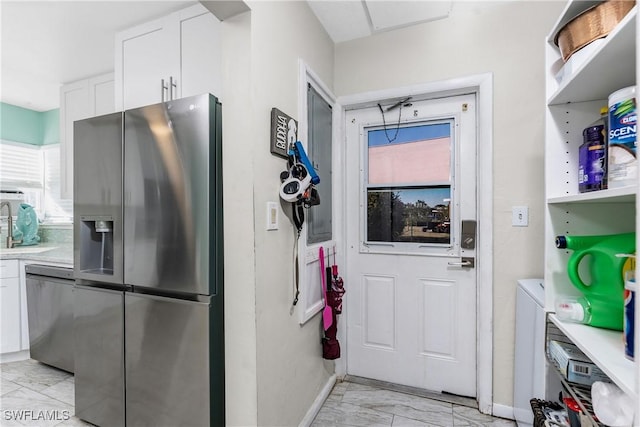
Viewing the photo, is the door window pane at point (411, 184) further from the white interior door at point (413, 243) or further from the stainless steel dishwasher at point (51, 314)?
the stainless steel dishwasher at point (51, 314)

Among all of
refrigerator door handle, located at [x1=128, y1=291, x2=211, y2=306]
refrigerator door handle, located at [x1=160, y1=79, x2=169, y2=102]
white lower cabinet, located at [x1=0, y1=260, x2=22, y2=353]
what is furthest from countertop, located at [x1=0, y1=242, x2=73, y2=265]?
refrigerator door handle, located at [x1=160, y1=79, x2=169, y2=102]

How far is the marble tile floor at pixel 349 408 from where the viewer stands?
A: 180 cm

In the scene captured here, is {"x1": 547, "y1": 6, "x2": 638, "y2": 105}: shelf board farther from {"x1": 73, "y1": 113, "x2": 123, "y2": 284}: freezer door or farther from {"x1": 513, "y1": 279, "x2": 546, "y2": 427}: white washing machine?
{"x1": 73, "y1": 113, "x2": 123, "y2": 284}: freezer door

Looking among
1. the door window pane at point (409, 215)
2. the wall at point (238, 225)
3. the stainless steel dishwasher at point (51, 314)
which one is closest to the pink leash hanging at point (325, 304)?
the door window pane at point (409, 215)

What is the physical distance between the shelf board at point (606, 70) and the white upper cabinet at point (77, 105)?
10.6ft

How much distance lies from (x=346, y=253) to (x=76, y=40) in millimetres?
2604

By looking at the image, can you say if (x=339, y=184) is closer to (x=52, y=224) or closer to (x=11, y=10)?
(x=11, y=10)

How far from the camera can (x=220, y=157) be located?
1415mm

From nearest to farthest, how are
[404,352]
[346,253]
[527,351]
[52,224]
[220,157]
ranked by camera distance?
[220,157], [527,351], [404,352], [346,253], [52,224]

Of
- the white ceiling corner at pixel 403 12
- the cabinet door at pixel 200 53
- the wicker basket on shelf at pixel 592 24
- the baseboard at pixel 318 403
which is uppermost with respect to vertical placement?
the white ceiling corner at pixel 403 12

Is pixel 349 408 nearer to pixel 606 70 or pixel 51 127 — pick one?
pixel 606 70

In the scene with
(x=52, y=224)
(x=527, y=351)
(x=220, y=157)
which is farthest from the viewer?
(x=52, y=224)

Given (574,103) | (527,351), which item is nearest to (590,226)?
(574,103)

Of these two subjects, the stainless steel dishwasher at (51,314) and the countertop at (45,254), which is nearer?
the stainless steel dishwasher at (51,314)
